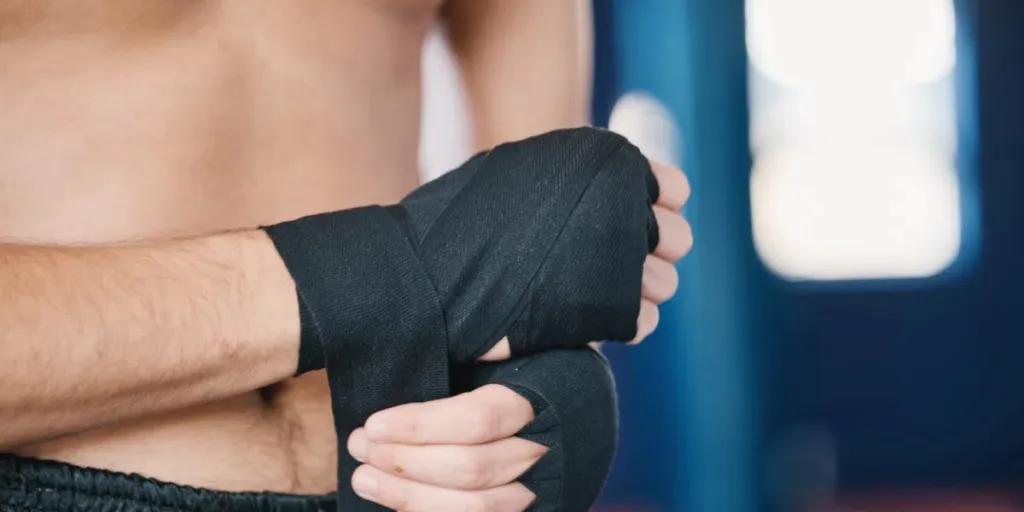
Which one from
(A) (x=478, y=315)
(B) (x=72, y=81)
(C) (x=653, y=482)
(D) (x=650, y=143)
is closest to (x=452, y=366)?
(A) (x=478, y=315)

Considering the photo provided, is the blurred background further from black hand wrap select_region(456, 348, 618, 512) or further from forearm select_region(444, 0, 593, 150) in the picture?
black hand wrap select_region(456, 348, 618, 512)

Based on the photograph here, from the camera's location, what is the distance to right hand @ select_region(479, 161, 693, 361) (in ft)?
2.04

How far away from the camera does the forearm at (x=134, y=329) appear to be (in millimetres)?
435

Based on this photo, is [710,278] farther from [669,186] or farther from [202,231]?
[202,231]

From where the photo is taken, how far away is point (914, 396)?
274cm

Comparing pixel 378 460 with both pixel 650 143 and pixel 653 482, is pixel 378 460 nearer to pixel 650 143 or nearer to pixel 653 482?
pixel 650 143

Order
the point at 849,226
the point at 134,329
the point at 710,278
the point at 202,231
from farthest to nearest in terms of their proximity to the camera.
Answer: the point at 849,226 → the point at 710,278 → the point at 202,231 → the point at 134,329

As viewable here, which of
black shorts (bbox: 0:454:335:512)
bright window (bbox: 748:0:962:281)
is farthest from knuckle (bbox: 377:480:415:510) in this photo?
bright window (bbox: 748:0:962:281)

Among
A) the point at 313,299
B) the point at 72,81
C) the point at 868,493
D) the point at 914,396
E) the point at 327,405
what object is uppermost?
the point at 72,81

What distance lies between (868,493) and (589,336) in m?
2.46

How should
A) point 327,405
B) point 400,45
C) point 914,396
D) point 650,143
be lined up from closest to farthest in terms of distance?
point 327,405 → point 400,45 → point 650,143 → point 914,396

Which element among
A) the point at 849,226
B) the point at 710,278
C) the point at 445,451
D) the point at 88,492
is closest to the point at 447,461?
the point at 445,451

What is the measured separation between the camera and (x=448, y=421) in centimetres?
49

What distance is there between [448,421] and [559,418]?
0.07m
